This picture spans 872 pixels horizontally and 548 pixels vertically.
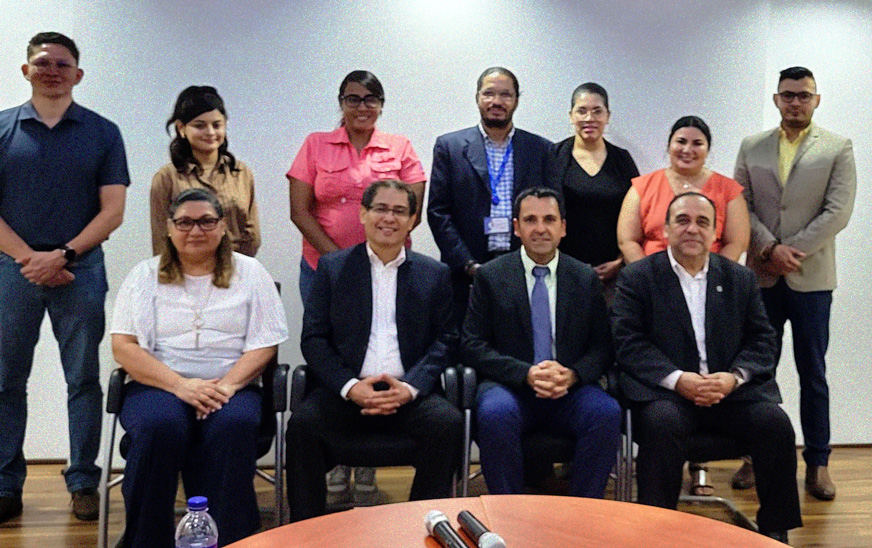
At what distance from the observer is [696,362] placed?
3729 mm

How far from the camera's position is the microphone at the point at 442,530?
1.84 meters

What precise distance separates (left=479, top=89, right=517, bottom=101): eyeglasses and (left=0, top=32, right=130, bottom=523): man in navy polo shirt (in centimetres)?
172

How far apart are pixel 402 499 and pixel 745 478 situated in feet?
5.67

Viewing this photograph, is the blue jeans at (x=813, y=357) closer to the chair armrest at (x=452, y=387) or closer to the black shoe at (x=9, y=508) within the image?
the chair armrest at (x=452, y=387)

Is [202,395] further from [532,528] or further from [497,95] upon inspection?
[497,95]

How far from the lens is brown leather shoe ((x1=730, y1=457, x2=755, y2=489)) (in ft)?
14.8

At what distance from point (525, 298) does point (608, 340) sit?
396 millimetres

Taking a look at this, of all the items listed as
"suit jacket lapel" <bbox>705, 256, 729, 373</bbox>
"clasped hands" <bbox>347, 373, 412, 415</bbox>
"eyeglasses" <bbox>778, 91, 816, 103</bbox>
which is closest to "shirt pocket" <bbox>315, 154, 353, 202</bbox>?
"clasped hands" <bbox>347, 373, 412, 415</bbox>

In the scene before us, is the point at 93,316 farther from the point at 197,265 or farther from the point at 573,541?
the point at 573,541

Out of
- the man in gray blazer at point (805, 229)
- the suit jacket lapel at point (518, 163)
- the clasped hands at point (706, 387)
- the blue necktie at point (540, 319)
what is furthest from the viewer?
the man in gray blazer at point (805, 229)

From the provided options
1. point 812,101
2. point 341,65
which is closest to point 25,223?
point 341,65

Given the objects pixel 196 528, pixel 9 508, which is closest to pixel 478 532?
pixel 196 528

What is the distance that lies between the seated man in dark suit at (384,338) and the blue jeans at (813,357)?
180cm

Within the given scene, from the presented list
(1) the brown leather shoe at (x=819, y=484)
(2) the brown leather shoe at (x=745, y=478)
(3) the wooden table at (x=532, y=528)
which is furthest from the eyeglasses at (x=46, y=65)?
(1) the brown leather shoe at (x=819, y=484)
